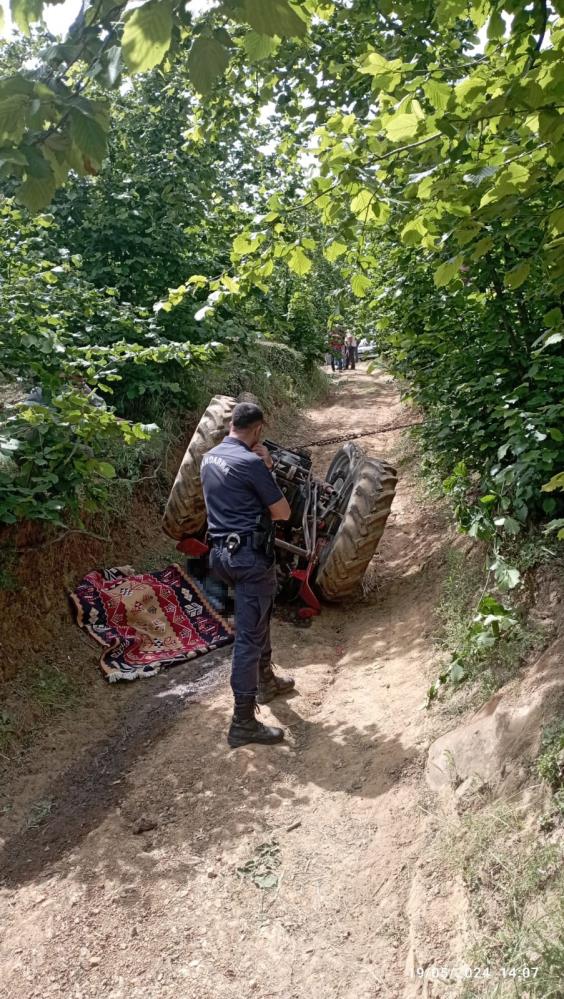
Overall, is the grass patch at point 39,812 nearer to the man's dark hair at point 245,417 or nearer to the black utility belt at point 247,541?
the black utility belt at point 247,541

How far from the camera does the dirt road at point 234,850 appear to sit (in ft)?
7.47

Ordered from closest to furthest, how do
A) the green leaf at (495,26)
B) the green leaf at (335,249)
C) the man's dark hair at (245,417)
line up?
the green leaf at (495,26), the green leaf at (335,249), the man's dark hair at (245,417)

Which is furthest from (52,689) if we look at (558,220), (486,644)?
(558,220)

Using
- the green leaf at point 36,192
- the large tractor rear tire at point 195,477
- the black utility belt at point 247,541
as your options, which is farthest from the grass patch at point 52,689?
the green leaf at point 36,192

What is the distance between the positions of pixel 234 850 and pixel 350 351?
59.1 ft

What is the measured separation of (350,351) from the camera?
19.7 metres

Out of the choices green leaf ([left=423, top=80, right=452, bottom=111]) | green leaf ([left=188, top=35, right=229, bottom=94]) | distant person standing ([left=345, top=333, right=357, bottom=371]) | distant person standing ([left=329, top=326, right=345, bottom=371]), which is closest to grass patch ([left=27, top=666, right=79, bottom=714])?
green leaf ([left=188, top=35, right=229, bottom=94])

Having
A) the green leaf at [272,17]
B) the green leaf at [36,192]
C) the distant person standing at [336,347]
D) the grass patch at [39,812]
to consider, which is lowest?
the grass patch at [39,812]

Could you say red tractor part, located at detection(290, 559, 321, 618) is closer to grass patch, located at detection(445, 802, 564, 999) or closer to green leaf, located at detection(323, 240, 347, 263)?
green leaf, located at detection(323, 240, 347, 263)

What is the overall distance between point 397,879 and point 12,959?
145 cm

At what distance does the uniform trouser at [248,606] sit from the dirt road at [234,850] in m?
0.38

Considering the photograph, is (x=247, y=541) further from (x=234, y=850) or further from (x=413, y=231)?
(x=413, y=231)

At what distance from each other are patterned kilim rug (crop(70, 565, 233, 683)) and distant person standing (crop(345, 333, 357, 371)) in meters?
15.1

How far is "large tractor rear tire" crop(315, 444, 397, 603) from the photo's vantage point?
4.80 meters
